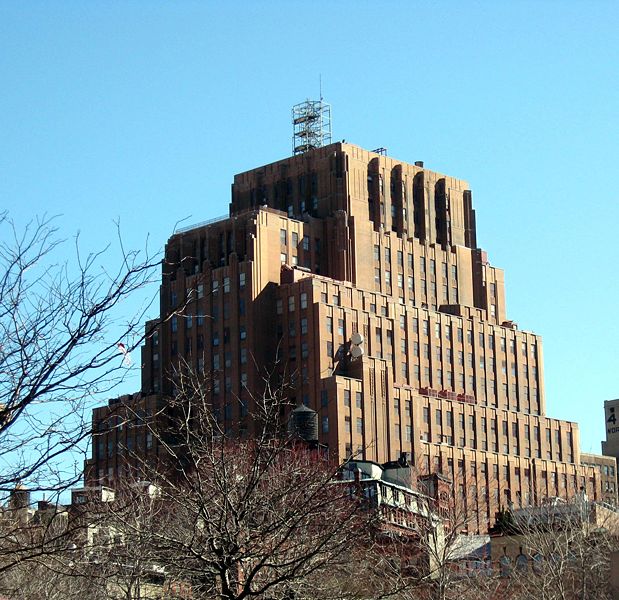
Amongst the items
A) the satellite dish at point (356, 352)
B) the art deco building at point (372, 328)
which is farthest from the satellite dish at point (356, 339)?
the satellite dish at point (356, 352)

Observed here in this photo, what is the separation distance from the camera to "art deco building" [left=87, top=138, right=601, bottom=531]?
157m

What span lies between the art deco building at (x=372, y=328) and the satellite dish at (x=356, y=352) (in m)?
0.18

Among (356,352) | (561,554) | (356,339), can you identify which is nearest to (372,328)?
(356,339)

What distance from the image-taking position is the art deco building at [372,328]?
6181 inches

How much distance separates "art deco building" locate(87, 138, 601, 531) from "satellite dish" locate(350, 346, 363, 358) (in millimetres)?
182

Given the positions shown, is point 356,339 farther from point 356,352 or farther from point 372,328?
point 372,328

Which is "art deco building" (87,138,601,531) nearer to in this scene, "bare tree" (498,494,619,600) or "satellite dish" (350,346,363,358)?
"satellite dish" (350,346,363,358)

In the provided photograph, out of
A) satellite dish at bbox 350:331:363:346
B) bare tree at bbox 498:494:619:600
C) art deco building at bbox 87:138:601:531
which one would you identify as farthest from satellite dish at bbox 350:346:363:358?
bare tree at bbox 498:494:619:600

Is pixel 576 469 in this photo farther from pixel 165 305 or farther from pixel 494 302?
pixel 165 305

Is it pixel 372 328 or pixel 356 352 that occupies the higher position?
pixel 372 328

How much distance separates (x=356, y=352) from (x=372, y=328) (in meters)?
6.50

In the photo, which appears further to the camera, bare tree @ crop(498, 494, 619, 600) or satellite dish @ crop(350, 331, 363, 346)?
satellite dish @ crop(350, 331, 363, 346)

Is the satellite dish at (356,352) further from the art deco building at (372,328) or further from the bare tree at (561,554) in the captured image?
the bare tree at (561,554)

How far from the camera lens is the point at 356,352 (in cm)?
15700
